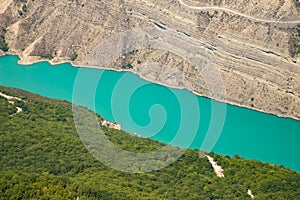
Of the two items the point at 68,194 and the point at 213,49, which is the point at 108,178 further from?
the point at 213,49

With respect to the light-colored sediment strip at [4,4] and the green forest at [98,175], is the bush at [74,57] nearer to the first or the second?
the light-colored sediment strip at [4,4]

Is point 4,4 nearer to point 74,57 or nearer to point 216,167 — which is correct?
point 74,57

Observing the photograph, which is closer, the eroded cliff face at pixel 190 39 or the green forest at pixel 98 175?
the green forest at pixel 98 175

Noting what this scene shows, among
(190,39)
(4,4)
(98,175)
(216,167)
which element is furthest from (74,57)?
(98,175)

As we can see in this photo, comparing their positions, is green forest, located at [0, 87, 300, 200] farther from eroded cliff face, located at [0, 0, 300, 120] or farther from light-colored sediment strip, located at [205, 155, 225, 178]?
eroded cliff face, located at [0, 0, 300, 120]

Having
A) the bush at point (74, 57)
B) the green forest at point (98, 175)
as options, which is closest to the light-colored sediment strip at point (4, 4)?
the bush at point (74, 57)

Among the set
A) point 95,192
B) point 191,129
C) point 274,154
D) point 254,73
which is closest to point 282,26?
point 254,73
